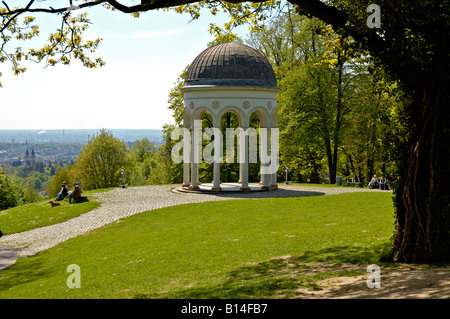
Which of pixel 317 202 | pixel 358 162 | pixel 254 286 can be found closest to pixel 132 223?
pixel 317 202

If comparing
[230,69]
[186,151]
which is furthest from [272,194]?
[230,69]

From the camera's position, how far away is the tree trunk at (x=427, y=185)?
9.90 metres

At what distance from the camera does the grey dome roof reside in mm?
29375

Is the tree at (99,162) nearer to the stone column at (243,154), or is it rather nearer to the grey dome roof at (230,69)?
the grey dome roof at (230,69)

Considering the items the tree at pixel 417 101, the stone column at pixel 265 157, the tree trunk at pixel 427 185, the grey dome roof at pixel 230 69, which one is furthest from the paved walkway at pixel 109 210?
the tree trunk at pixel 427 185

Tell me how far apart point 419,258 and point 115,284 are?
6896 millimetres

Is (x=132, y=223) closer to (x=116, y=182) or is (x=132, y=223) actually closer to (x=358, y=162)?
(x=358, y=162)

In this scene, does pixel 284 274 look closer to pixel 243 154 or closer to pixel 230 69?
pixel 243 154

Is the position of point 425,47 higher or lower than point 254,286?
higher

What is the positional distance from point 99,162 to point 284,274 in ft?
186

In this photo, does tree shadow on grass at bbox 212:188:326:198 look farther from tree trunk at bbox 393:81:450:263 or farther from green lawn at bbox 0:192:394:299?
tree trunk at bbox 393:81:450:263

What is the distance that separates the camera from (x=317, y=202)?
2442cm

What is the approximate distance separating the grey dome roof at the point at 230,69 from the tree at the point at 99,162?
3650cm

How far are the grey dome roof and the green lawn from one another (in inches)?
374
